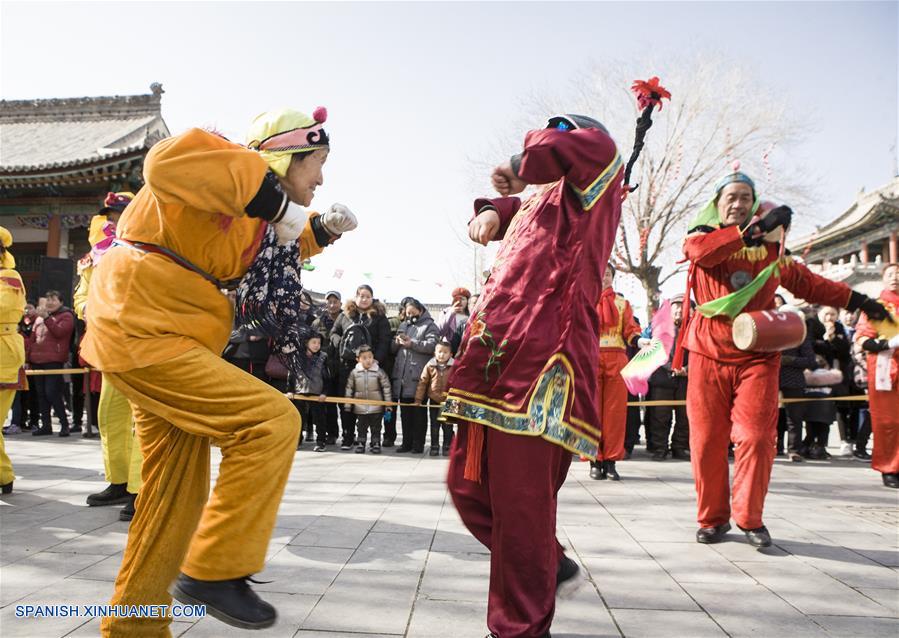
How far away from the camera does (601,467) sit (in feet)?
20.6

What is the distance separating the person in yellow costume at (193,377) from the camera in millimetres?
1951

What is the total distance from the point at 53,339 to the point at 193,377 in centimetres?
881

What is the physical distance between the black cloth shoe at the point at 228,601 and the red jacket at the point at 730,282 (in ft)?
10.2

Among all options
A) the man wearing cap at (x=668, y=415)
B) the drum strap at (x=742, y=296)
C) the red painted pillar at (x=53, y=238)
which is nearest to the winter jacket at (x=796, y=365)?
the man wearing cap at (x=668, y=415)

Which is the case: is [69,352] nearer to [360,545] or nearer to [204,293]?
[360,545]

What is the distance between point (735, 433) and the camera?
12.7 ft

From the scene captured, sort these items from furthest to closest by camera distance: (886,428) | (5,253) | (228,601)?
(886,428), (5,253), (228,601)

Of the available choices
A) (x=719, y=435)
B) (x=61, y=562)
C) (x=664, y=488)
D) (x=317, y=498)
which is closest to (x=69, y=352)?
(x=317, y=498)

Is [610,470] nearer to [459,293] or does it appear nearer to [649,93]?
[459,293]

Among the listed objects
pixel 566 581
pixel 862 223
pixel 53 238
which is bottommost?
pixel 566 581

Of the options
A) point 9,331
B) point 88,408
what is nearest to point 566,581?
point 9,331

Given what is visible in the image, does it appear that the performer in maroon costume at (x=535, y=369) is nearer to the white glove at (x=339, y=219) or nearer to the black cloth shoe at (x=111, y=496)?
the white glove at (x=339, y=219)

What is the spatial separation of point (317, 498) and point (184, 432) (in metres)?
2.82

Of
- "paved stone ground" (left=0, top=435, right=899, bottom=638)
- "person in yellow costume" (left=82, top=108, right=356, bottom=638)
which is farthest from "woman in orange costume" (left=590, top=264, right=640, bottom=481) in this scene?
"person in yellow costume" (left=82, top=108, right=356, bottom=638)
